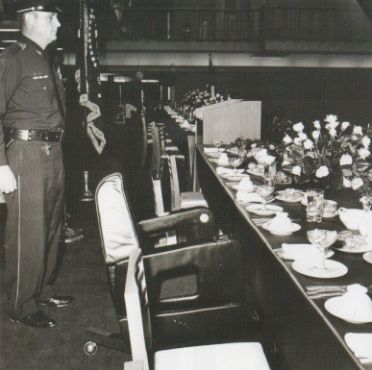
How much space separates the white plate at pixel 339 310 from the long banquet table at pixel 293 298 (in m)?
0.01

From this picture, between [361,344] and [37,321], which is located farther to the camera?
[37,321]

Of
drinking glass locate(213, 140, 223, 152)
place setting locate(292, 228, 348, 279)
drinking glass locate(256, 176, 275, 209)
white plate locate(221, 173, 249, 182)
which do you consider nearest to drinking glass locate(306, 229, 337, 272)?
place setting locate(292, 228, 348, 279)

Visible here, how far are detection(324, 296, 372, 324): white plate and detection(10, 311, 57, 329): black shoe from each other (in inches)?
77.0

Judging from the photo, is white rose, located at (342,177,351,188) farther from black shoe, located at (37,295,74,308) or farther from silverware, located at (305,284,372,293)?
black shoe, located at (37,295,74,308)

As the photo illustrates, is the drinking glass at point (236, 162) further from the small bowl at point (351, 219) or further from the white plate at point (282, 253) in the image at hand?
the white plate at point (282, 253)

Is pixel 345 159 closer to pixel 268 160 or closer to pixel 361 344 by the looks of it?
pixel 268 160

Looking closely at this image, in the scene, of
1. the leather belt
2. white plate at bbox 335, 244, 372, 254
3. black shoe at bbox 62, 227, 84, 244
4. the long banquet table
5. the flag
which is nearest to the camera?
the long banquet table

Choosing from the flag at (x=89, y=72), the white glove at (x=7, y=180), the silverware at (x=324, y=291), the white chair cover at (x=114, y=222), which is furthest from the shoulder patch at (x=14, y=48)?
the flag at (x=89, y=72)

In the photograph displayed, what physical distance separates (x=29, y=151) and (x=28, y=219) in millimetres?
387

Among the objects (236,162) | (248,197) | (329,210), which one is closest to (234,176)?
(236,162)

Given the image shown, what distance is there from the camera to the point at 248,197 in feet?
8.99

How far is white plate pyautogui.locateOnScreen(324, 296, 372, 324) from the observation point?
1310 millimetres

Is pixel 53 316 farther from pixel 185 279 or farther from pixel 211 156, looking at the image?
pixel 211 156

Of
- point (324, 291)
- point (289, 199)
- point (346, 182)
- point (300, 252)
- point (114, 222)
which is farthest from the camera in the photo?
point (346, 182)
